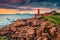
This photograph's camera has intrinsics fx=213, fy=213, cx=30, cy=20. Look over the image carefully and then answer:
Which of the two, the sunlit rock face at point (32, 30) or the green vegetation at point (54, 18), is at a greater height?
the green vegetation at point (54, 18)

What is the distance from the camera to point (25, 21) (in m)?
7.34

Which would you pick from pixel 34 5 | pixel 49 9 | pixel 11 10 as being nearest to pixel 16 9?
pixel 11 10

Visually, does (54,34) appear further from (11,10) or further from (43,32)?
(11,10)

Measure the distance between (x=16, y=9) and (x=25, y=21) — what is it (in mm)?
540

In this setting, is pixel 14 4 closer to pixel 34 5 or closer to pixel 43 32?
pixel 34 5

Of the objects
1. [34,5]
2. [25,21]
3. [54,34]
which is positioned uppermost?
[34,5]

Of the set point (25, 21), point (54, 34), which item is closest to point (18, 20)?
point (25, 21)

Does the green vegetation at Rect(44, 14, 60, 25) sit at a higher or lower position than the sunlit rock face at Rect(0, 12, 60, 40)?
higher

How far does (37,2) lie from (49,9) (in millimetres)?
488

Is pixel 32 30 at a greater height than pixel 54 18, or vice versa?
pixel 54 18

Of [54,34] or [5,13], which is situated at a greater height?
[5,13]

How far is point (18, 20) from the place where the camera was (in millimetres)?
7340

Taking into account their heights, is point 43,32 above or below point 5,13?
below

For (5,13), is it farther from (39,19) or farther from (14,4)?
(39,19)
